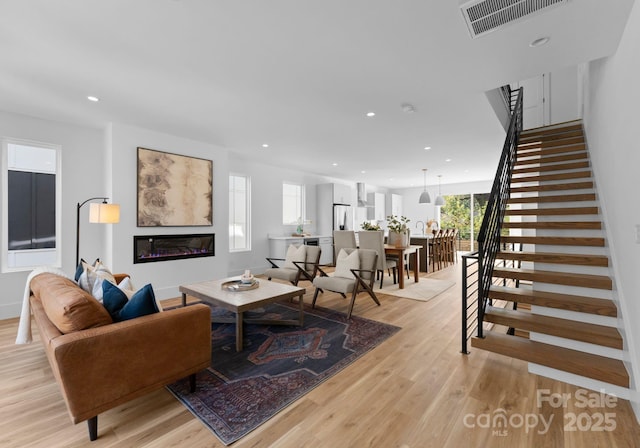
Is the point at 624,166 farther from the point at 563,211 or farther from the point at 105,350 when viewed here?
the point at 105,350

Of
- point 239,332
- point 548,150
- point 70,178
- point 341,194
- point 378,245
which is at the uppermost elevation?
point 548,150

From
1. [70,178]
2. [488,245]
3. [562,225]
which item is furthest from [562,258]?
[70,178]

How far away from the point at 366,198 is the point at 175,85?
24.1 feet

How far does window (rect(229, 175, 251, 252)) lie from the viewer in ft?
21.6

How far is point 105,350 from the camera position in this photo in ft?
5.54

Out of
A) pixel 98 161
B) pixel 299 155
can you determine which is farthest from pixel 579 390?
pixel 98 161

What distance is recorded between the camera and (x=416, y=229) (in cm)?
1131

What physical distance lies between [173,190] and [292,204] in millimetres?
3548

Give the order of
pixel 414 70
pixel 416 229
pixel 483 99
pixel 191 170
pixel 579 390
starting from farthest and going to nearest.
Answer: pixel 416 229 → pixel 191 170 → pixel 483 99 → pixel 414 70 → pixel 579 390

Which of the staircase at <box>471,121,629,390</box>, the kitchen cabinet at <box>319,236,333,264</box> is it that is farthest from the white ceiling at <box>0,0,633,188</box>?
the kitchen cabinet at <box>319,236,333,264</box>

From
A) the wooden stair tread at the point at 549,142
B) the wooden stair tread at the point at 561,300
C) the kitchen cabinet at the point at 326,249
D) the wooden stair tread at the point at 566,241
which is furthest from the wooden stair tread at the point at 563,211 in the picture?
the kitchen cabinet at the point at 326,249

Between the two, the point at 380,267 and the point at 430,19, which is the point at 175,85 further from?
the point at 380,267

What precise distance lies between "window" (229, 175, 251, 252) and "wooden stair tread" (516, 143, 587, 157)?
5375 millimetres

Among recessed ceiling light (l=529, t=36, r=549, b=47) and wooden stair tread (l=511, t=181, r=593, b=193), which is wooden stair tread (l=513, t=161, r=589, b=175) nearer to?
wooden stair tread (l=511, t=181, r=593, b=193)
